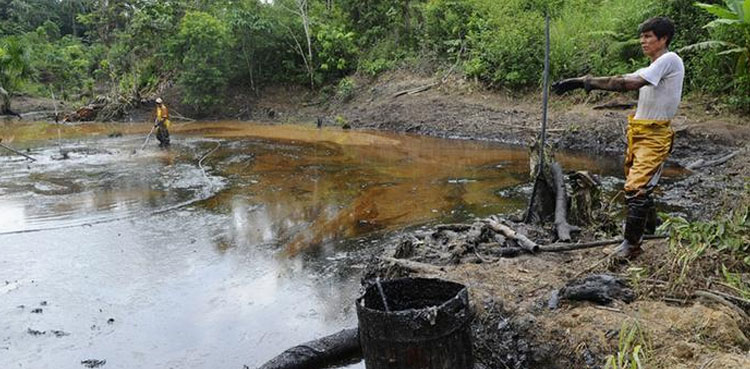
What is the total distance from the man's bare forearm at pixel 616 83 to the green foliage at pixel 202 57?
2236 cm

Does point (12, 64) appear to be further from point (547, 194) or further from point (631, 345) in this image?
point (631, 345)

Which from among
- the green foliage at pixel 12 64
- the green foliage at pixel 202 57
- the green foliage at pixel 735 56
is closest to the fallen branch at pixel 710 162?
the green foliage at pixel 735 56

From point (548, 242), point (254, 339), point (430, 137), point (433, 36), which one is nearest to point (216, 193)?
point (254, 339)

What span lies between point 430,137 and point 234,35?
40.6 feet

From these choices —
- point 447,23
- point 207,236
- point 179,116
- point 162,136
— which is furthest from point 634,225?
point 179,116

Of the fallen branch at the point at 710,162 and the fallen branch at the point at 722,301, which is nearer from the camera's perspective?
the fallen branch at the point at 722,301

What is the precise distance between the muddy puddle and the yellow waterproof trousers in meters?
2.74

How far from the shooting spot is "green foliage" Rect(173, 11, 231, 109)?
24141 mm

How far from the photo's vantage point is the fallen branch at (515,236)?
5.07 m

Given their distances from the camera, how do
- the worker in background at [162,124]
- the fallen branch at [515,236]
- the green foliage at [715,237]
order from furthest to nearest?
the worker in background at [162,124] → the fallen branch at [515,236] → the green foliage at [715,237]

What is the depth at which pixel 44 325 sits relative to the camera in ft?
17.2

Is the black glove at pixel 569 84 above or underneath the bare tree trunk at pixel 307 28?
underneath

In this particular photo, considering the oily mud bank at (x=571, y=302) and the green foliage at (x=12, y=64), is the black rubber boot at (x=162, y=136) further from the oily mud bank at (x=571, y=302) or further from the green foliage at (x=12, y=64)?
the green foliage at (x=12, y=64)

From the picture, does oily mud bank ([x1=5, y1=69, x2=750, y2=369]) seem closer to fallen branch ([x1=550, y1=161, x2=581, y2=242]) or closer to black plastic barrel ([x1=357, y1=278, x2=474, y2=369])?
fallen branch ([x1=550, y1=161, x2=581, y2=242])
